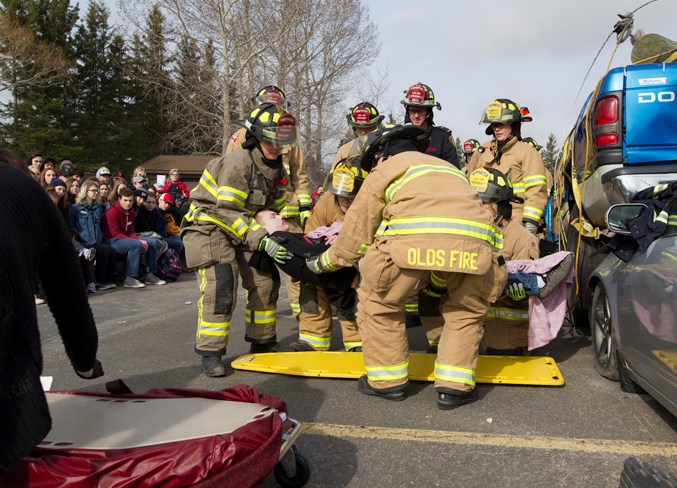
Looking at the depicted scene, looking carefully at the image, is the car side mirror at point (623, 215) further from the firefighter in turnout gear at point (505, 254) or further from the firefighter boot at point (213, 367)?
the firefighter boot at point (213, 367)

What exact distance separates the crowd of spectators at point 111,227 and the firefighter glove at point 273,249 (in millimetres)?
4577

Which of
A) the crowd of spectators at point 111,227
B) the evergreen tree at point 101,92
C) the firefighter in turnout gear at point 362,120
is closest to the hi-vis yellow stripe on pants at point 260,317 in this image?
the firefighter in turnout gear at point 362,120

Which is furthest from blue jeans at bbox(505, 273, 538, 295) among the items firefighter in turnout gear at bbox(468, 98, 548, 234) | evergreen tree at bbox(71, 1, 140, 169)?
evergreen tree at bbox(71, 1, 140, 169)

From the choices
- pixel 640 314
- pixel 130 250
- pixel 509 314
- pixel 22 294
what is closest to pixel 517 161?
pixel 509 314

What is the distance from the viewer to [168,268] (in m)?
Result: 10.5

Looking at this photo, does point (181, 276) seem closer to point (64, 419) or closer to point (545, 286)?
point (545, 286)

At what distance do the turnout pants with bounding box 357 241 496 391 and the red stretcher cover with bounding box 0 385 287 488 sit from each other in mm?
1222

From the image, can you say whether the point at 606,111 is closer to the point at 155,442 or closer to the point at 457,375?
the point at 457,375

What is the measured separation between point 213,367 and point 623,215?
3.01 metres

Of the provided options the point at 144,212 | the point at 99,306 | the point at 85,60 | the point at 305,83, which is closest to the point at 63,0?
the point at 85,60

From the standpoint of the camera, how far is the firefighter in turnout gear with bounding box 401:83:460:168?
→ 644cm

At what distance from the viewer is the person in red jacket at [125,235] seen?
9680 mm

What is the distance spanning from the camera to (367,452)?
3.16 m

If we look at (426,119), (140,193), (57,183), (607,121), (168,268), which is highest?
(426,119)
